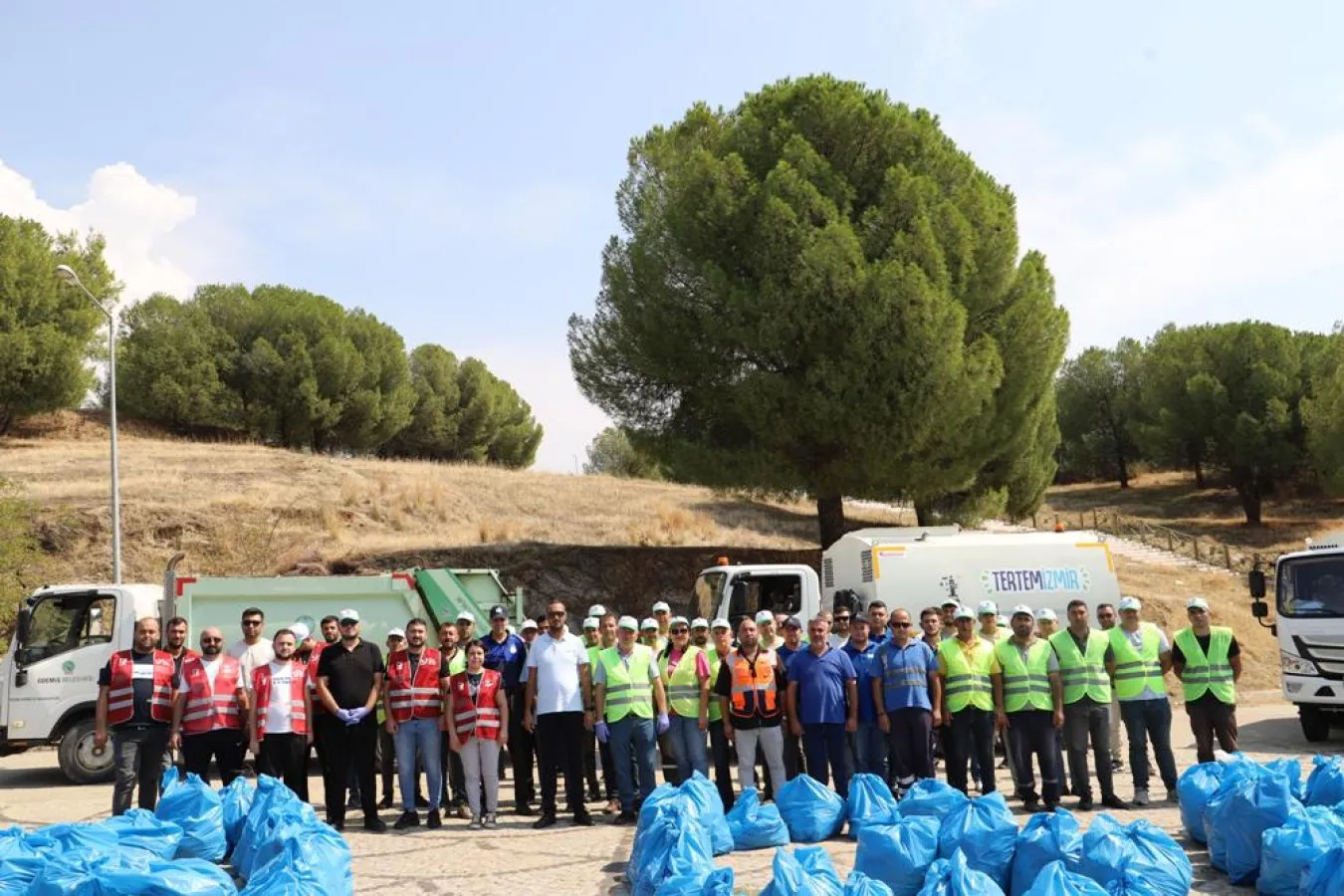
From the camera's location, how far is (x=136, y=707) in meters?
8.27

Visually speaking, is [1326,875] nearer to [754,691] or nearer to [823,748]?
[823,748]

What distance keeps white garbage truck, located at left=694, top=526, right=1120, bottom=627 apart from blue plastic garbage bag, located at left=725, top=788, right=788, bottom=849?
17.6 feet

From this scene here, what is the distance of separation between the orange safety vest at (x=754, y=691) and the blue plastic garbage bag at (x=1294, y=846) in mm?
3839

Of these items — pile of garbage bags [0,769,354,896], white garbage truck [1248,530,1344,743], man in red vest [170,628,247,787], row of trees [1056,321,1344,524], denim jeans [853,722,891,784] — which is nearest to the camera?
pile of garbage bags [0,769,354,896]

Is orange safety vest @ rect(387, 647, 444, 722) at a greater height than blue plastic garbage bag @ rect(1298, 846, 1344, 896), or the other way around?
orange safety vest @ rect(387, 647, 444, 722)

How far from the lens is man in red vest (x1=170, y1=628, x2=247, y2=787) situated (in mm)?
8594

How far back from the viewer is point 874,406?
69.4 feet

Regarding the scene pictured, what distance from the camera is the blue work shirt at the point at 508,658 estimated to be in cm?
980

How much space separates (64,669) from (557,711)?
619 centimetres

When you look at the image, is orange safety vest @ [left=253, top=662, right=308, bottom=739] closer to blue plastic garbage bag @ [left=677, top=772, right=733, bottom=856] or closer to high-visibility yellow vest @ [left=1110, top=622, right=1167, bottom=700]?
blue plastic garbage bag @ [left=677, top=772, right=733, bottom=856]

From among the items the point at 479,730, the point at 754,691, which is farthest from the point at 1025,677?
the point at 479,730

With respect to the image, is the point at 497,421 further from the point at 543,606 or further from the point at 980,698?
the point at 980,698

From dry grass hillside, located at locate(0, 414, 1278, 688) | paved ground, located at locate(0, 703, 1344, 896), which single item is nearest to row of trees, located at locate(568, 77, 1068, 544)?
dry grass hillside, located at locate(0, 414, 1278, 688)

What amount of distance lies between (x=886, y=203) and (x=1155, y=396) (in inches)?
1358
